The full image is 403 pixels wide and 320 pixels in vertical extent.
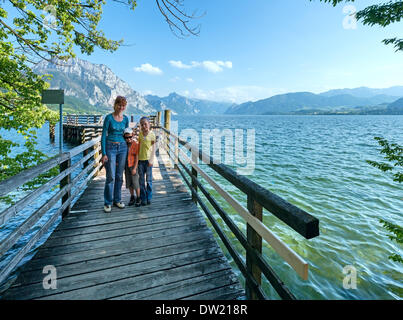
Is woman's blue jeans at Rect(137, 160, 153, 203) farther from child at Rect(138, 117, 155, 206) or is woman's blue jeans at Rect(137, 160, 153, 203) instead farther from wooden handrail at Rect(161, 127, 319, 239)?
→ wooden handrail at Rect(161, 127, 319, 239)

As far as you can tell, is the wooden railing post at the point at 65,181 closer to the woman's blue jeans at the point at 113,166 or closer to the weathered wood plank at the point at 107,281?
the woman's blue jeans at the point at 113,166

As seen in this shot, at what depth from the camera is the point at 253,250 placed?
2.08 meters

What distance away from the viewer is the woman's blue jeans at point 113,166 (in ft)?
13.2

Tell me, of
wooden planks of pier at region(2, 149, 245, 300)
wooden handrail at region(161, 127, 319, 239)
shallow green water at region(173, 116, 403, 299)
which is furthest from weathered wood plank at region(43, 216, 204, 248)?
shallow green water at region(173, 116, 403, 299)

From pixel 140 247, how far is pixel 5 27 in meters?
7.05

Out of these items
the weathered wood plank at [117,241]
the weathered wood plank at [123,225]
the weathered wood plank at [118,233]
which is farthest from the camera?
the weathered wood plank at [123,225]

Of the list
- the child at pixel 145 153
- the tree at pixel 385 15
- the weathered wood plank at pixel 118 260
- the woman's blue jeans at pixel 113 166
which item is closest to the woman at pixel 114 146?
the woman's blue jeans at pixel 113 166

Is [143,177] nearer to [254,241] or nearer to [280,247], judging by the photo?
[254,241]

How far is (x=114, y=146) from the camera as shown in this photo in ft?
13.3

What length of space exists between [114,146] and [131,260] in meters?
2.13
